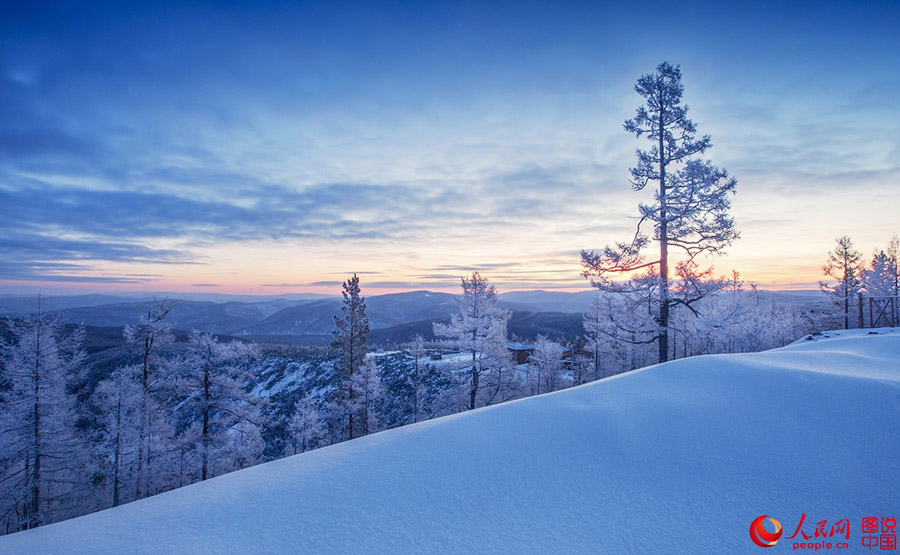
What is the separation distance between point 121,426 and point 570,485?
2472 cm

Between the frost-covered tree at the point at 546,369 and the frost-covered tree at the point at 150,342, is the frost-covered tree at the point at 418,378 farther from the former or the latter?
the frost-covered tree at the point at 150,342

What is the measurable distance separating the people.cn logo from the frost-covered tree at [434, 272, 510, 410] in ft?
63.4

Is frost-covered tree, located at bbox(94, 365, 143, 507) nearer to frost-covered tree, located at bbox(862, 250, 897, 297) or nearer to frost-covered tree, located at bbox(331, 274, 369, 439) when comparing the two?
frost-covered tree, located at bbox(331, 274, 369, 439)

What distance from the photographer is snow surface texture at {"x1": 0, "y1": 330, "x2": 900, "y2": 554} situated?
2.32 m

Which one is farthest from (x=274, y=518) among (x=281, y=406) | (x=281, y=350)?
(x=281, y=350)

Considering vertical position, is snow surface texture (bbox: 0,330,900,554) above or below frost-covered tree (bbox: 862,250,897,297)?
below

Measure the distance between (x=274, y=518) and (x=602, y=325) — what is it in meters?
13.9

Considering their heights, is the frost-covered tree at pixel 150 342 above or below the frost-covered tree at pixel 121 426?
above

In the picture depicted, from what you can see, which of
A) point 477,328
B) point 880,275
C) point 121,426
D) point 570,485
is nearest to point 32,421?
point 121,426

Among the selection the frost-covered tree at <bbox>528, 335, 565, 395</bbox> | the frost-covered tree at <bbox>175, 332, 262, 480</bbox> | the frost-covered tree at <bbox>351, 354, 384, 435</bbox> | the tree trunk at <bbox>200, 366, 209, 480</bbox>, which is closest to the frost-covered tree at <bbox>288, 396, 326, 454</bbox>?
the frost-covered tree at <bbox>351, 354, 384, 435</bbox>

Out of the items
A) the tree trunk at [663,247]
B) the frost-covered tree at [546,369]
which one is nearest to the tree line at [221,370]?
the tree trunk at [663,247]

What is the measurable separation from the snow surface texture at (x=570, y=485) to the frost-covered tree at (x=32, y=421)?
18524 mm

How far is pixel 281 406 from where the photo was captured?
4222 centimetres

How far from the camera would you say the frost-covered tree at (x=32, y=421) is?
14.4 meters
